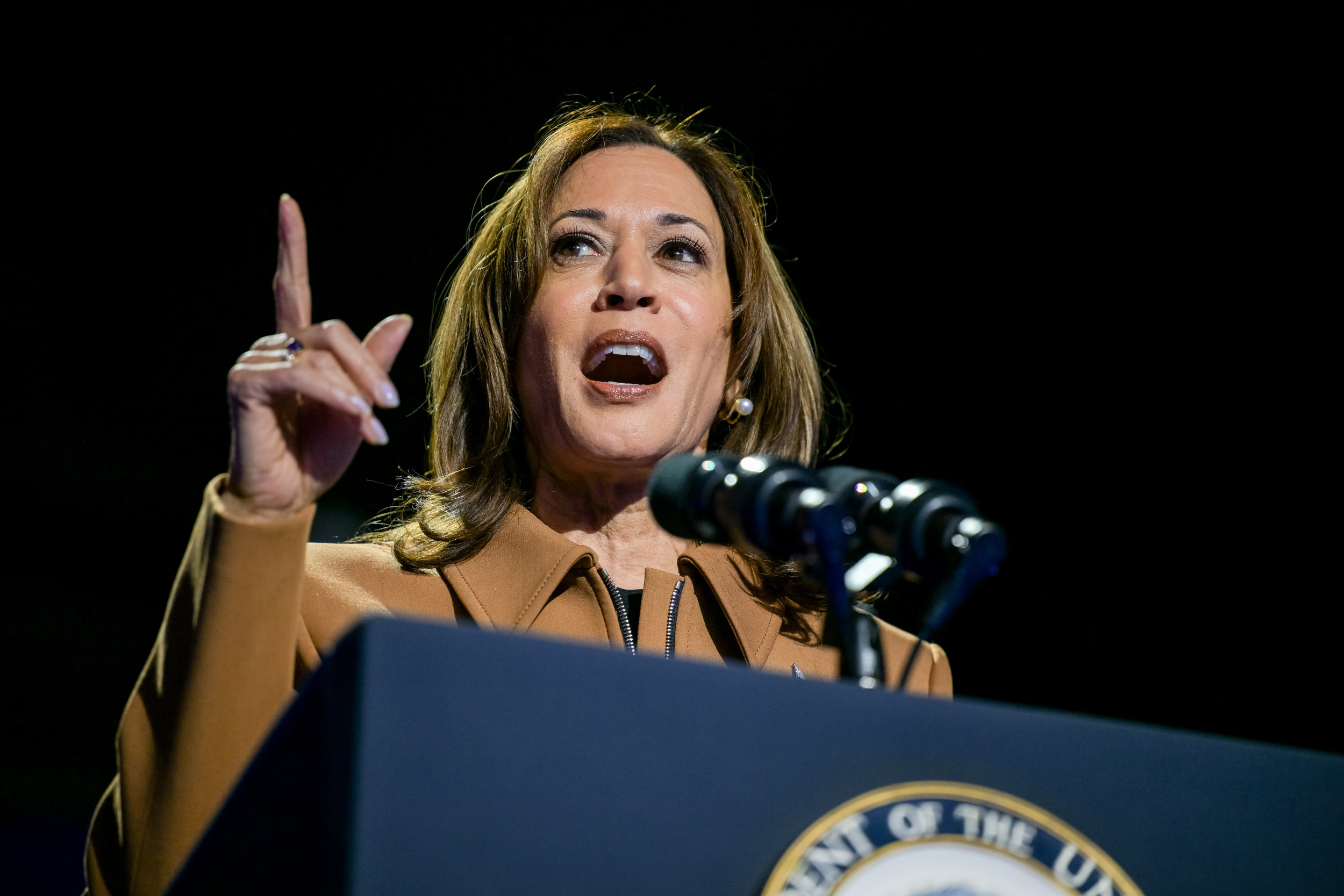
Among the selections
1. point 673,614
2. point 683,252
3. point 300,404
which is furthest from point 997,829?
point 683,252

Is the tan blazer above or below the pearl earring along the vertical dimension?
below

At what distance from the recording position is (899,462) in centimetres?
313

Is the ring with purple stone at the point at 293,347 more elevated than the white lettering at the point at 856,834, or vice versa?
the ring with purple stone at the point at 293,347

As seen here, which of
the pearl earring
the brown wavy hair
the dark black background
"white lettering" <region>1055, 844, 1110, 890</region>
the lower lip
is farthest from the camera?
the dark black background

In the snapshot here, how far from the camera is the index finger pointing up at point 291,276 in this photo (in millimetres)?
1200

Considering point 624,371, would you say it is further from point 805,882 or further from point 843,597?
point 805,882

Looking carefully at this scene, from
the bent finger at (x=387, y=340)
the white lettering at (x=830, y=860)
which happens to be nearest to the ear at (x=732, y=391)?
the bent finger at (x=387, y=340)

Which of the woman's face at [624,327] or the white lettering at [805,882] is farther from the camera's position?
the woman's face at [624,327]

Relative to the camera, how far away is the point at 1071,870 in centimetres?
70

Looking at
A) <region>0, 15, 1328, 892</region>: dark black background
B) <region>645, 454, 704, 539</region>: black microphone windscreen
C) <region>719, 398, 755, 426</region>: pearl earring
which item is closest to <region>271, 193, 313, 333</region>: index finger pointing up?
<region>645, 454, 704, 539</region>: black microphone windscreen

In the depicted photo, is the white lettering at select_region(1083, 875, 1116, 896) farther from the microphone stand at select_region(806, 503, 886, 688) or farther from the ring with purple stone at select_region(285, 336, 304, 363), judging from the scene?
the ring with purple stone at select_region(285, 336, 304, 363)

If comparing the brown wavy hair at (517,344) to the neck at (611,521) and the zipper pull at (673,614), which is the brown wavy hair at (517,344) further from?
the zipper pull at (673,614)

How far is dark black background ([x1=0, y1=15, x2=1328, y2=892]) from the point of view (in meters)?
2.67

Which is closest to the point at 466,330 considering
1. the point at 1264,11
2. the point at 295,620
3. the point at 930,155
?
the point at 295,620
